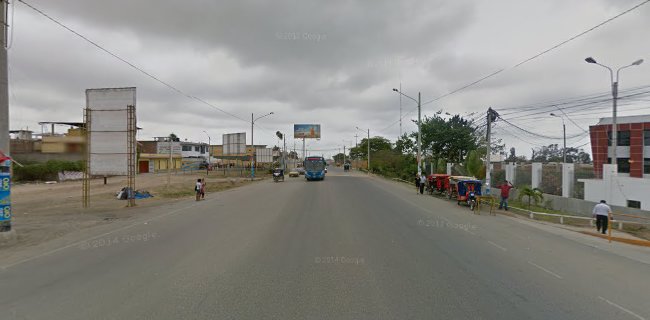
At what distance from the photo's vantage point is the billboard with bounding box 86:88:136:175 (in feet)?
61.3

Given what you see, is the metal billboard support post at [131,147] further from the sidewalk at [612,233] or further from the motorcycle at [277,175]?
the motorcycle at [277,175]

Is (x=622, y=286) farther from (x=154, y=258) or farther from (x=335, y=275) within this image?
(x=154, y=258)

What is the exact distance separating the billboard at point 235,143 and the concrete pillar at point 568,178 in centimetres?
3374

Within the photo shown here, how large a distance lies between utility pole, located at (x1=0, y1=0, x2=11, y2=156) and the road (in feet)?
12.1

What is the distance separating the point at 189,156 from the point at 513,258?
9392 cm

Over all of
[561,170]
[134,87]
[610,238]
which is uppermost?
[134,87]

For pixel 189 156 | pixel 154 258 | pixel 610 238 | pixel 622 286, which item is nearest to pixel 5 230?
pixel 154 258

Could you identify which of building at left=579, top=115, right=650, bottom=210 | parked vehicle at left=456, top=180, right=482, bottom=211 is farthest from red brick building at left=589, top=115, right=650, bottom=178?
parked vehicle at left=456, top=180, right=482, bottom=211

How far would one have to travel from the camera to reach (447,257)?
7543mm

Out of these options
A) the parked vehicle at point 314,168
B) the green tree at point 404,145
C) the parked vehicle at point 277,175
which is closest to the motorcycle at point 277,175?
the parked vehicle at point 277,175

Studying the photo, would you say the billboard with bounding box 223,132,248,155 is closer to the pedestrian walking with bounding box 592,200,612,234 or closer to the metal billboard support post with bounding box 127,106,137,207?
the metal billboard support post with bounding box 127,106,137,207

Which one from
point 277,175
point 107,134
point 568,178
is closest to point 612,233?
point 568,178

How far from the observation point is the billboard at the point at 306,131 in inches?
3177

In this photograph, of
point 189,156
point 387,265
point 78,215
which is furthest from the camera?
point 189,156
